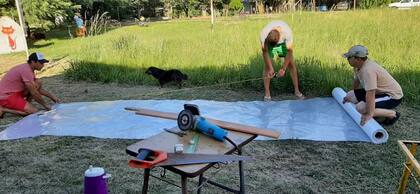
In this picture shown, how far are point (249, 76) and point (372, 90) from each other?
94.9 inches

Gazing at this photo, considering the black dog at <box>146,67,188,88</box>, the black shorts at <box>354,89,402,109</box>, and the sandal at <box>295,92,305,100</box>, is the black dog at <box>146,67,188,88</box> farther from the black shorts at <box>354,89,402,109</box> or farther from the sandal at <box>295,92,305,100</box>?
the black shorts at <box>354,89,402,109</box>

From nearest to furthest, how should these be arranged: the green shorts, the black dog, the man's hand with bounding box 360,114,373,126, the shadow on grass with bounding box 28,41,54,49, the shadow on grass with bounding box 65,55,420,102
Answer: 1. the man's hand with bounding box 360,114,373,126
2. the green shorts
3. the shadow on grass with bounding box 65,55,420,102
4. the black dog
5. the shadow on grass with bounding box 28,41,54,49

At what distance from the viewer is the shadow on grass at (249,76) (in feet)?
16.3

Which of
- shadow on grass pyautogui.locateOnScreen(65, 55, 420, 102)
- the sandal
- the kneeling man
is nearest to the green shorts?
shadow on grass pyautogui.locateOnScreen(65, 55, 420, 102)

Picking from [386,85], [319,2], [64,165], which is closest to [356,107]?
[386,85]

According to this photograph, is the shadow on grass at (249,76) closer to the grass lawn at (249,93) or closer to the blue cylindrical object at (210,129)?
the grass lawn at (249,93)

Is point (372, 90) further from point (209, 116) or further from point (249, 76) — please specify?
point (249, 76)

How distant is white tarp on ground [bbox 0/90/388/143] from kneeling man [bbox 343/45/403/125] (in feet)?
0.66

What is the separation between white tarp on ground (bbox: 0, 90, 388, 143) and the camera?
3.70 m

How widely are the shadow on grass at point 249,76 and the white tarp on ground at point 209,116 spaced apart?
1.40 feet

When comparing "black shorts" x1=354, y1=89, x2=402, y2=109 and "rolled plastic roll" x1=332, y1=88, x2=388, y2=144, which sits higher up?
"black shorts" x1=354, y1=89, x2=402, y2=109

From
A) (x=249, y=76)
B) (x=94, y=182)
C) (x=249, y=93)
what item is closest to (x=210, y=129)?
(x=94, y=182)

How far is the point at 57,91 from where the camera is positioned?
580 cm

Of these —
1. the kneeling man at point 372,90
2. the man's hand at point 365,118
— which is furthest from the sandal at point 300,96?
the man's hand at point 365,118
